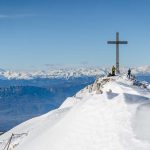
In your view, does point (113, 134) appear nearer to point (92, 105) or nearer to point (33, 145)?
point (92, 105)

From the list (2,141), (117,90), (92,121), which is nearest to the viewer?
(92,121)

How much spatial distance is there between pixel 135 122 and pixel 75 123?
11.1 ft

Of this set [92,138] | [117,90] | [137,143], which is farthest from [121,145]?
[117,90]

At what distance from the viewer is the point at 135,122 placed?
19266 millimetres

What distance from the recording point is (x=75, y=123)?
69.8ft

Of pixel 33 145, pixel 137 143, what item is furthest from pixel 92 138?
pixel 33 145

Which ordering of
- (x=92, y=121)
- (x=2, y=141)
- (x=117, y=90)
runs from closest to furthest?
(x=92, y=121), (x=2, y=141), (x=117, y=90)

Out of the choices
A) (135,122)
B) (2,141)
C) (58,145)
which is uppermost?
(135,122)

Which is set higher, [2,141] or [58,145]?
[58,145]

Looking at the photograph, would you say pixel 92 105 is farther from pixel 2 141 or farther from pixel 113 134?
pixel 2 141

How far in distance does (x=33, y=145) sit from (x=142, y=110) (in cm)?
624

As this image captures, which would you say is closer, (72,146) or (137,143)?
(137,143)

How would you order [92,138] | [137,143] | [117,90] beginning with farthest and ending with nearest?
1. [117,90]
2. [92,138]
3. [137,143]

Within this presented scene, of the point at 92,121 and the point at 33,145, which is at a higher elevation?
the point at 92,121
